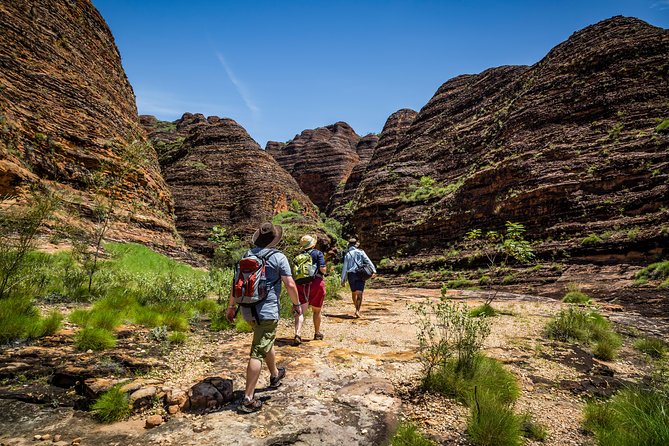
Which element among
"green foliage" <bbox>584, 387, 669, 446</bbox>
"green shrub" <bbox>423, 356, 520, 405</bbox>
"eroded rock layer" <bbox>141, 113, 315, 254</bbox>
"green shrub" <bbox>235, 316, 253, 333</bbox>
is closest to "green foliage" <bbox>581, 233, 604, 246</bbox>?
"green foliage" <bbox>584, 387, 669, 446</bbox>

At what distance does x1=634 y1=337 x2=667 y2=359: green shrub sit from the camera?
19.1 feet

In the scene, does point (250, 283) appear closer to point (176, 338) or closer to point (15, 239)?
point (176, 338)

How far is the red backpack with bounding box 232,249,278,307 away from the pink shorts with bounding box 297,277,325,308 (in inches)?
101

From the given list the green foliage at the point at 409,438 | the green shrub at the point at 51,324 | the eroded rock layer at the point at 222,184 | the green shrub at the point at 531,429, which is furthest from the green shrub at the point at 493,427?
the eroded rock layer at the point at 222,184

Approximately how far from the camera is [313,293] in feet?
21.1

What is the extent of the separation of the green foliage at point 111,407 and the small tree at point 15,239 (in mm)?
3934

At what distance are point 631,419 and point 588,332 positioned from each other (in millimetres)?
4255

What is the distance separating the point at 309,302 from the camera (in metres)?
6.43

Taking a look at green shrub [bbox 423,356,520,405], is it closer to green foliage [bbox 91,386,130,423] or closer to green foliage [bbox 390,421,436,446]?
green foliage [bbox 390,421,436,446]

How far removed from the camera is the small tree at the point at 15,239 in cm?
577

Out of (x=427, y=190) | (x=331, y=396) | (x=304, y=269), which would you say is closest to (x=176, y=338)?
(x=304, y=269)

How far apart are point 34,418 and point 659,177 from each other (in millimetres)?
27100

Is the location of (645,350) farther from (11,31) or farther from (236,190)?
(236,190)

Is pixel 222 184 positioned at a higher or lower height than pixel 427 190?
higher
